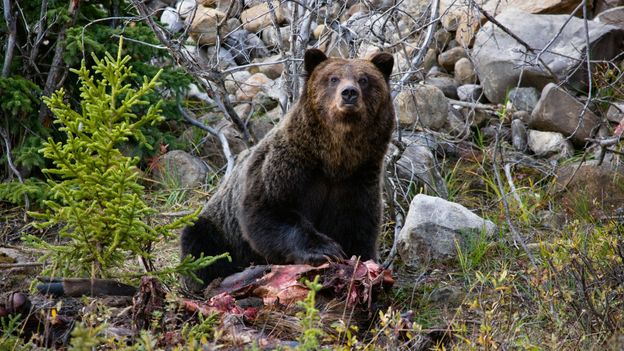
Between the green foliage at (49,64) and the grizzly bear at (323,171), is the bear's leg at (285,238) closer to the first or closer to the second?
the grizzly bear at (323,171)

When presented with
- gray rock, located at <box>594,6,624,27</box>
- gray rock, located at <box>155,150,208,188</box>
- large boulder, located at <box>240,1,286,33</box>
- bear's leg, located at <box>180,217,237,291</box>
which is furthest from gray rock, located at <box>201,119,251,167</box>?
gray rock, located at <box>594,6,624,27</box>

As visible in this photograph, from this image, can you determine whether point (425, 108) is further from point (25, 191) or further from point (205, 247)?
point (25, 191)

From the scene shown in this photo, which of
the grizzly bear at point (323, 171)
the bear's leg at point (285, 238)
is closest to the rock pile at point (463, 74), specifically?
the grizzly bear at point (323, 171)

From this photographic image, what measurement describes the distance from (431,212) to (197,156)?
137 inches

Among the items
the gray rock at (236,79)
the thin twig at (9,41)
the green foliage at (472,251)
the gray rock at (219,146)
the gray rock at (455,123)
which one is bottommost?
the green foliage at (472,251)

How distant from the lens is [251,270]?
242 inches

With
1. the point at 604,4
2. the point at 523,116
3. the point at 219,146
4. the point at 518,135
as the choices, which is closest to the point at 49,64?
the point at 219,146

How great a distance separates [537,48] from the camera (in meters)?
10.4

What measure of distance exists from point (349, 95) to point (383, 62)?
2.34 ft

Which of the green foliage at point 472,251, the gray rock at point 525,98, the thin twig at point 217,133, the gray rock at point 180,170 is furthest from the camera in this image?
the gray rock at point 525,98

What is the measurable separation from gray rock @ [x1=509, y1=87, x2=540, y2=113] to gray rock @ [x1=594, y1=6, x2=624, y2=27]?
1234mm

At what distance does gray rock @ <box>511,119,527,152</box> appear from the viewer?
10.1m

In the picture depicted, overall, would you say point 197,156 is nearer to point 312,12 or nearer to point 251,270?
point 312,12

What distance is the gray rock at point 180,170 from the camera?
30.7 feet
